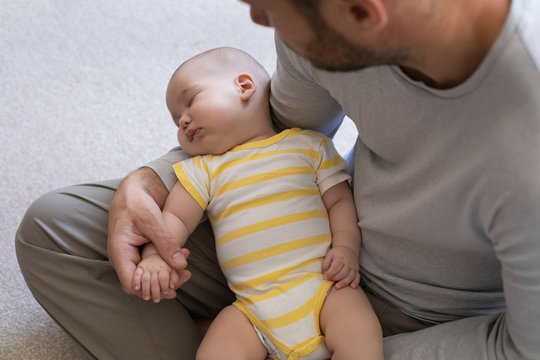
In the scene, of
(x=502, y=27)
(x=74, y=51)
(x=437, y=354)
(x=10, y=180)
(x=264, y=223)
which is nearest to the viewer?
A: (x=502, y=27)

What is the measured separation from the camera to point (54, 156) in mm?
1735

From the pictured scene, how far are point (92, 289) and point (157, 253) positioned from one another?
17 cm

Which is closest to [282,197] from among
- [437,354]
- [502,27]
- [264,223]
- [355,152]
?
[264,223]

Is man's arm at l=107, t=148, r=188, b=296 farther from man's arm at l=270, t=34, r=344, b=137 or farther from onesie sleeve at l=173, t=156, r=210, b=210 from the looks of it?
man's arm at l=270, t=34, r=344, b=137

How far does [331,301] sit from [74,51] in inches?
54.0

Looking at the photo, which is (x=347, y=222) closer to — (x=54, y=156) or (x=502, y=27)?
(x=502, y=27)

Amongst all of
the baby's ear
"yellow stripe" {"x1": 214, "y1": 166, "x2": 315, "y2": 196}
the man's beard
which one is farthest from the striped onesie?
the man's beard

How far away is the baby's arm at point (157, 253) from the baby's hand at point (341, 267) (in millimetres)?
246

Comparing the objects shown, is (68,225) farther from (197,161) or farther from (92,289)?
(197,161)

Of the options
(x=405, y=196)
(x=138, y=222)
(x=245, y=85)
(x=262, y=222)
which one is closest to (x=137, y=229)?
(x=138, y=222)

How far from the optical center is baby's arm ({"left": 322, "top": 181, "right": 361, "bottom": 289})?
110 centimetres

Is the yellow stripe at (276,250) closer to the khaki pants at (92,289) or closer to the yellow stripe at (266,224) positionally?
the yellow stripe at (266,224)

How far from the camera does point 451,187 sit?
2.98 feet

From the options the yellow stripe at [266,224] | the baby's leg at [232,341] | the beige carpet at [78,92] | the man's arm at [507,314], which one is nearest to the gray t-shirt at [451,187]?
the man's arm at [507,314]
